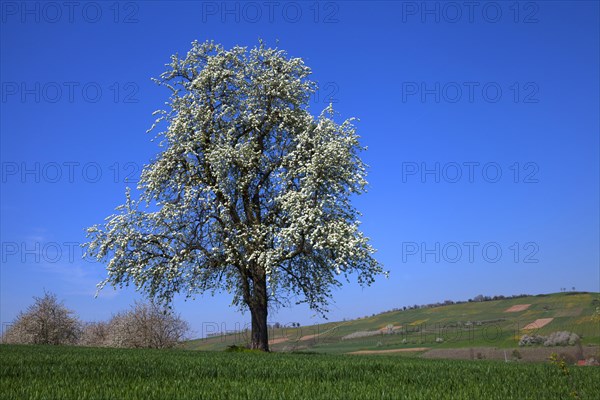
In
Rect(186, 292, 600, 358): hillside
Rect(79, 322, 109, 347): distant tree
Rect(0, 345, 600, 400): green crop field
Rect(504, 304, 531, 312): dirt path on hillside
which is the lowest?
Rect(186, 292, 600, 358): hillside

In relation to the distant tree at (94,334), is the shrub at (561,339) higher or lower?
lower

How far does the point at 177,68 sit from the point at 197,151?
5877 millimetres

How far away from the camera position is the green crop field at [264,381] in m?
11.8

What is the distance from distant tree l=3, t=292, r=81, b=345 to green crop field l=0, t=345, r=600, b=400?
39.8 m

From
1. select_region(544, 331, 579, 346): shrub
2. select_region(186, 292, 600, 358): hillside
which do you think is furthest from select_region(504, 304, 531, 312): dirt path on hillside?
select_region(544, 331, 579, 346): shrub

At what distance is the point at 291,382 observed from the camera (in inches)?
545

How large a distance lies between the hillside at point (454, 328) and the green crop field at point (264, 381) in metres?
35.6

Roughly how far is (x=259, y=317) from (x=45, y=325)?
3253 cm

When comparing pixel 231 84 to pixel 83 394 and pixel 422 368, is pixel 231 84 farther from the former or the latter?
pixel 83 394

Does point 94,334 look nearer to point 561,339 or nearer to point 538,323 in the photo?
point 561,339

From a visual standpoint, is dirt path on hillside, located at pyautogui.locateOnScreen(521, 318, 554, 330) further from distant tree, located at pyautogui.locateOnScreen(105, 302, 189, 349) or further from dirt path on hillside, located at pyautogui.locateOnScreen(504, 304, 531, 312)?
distant tree, located at pyautogui.locateOnScreen(105, 302, 189, 349)

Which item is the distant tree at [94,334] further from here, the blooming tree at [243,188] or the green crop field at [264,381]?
the green crop field at [264,381]

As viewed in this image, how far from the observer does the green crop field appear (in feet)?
38.6

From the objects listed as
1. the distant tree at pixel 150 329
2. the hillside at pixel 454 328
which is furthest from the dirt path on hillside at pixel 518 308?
the distant tree at pixel 150 329
